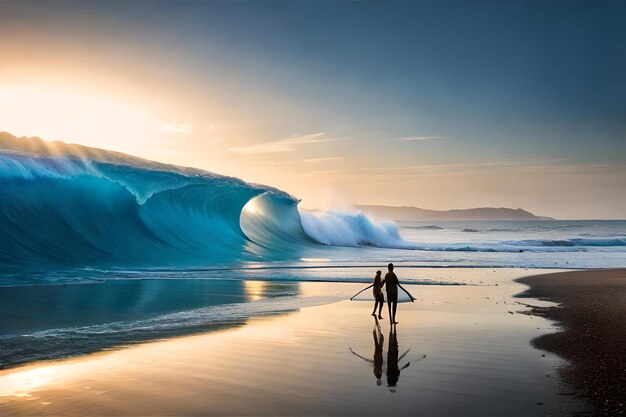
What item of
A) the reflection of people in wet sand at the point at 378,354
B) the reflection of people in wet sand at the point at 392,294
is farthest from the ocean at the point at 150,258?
the reflection of people in wet sand at the point at 378,354

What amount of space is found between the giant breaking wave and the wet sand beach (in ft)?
49.5

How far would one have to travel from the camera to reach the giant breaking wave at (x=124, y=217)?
958 inches

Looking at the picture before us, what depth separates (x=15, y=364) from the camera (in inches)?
277

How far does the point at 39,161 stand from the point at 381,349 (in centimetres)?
2332

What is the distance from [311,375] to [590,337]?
14.9ft

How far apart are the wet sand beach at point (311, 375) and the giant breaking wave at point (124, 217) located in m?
15.1

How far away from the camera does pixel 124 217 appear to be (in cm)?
2905

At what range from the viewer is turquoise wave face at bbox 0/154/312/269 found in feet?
79.5

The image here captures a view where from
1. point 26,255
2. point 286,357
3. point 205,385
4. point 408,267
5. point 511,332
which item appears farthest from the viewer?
point 408,267

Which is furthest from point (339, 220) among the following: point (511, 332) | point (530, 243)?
point (511, 332)

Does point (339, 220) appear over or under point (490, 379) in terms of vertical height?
over

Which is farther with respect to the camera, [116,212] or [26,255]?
[116,212]

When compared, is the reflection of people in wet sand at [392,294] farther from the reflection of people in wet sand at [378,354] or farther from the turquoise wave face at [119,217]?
the turquoise wave face at [119,217]

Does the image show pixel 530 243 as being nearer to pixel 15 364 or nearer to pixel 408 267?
pixel 408 267
